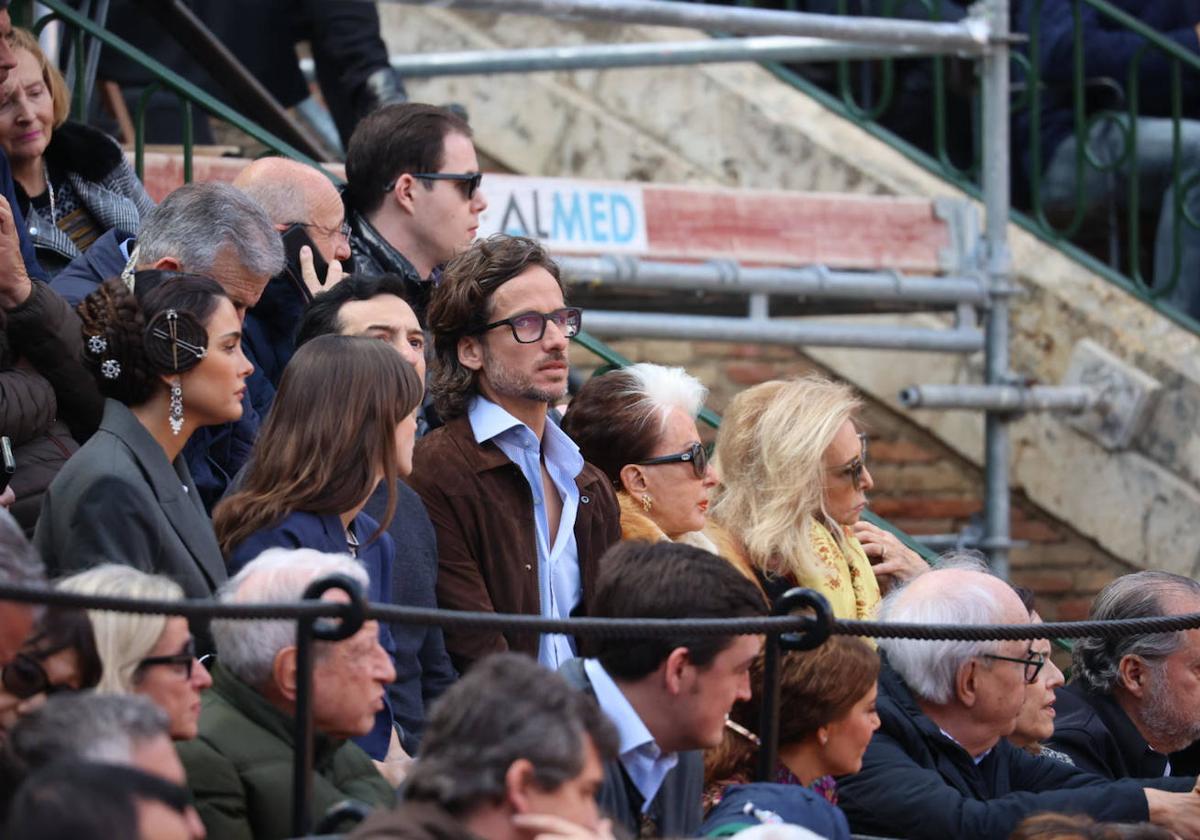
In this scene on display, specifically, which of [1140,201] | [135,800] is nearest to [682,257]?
[1140,201]

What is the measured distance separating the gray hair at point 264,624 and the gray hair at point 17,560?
1.22 feet

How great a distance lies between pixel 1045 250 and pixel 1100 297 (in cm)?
29

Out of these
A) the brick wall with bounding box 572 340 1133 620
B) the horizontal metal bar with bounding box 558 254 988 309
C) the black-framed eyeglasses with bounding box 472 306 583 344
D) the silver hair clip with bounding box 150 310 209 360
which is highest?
the silver hair clip with bounding box 150 310 209 360

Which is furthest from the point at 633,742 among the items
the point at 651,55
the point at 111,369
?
the point at 651,55

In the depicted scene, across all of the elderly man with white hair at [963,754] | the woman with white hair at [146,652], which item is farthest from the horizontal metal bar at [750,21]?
the woman with white hair at [146,652]

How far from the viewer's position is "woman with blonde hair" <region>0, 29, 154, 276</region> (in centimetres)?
517

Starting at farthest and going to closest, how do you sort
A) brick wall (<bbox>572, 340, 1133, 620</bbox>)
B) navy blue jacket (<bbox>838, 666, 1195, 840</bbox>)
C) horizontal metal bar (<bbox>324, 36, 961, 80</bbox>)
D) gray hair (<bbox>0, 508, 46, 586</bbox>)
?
brick wall (<bbox>572, 340, 1133, 620</bbox>)
horizontal metal bar (<bbox>324, 36, 961, 80</bbox>)
navy blue jacket (<bbox>838, 666, 1195, 840</bbox>)
gray hair (<bbox>0, 508, 46, 586</bbox>)

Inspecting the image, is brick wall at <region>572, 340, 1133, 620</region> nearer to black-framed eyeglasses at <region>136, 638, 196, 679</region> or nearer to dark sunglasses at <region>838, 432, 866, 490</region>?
dark sunglasses at <region>838, 432, 866, 490</region>

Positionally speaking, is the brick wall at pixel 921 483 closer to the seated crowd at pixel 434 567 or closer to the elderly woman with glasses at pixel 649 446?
the seated crowd at pixel 434 567

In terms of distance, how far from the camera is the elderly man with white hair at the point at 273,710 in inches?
133

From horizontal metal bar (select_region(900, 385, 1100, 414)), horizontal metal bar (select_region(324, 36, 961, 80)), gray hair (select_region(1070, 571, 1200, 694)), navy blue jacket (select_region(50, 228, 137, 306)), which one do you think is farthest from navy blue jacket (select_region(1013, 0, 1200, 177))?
navy blue jacket (select_region(50, 228, 137, 306))

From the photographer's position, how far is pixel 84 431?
4676 mm

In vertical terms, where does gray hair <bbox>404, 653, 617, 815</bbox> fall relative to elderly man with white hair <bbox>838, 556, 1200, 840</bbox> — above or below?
above

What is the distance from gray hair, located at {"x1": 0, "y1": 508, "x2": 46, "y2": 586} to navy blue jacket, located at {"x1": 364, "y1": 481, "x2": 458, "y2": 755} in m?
1.10
